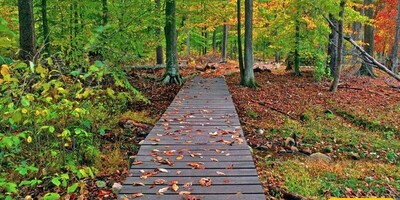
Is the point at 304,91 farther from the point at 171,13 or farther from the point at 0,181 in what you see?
the point at 0,181

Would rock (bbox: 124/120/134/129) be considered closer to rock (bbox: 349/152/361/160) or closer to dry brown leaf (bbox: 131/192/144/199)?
dry brown leaf (bbox: 131/192/144/199)

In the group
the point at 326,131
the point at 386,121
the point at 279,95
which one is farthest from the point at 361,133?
the point at 279,95

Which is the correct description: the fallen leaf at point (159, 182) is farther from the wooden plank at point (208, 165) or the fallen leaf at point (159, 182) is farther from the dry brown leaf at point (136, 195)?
the wooden plank at point (208, 165)

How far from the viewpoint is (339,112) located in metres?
10.7

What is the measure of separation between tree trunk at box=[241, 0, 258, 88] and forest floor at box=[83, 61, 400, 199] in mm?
488

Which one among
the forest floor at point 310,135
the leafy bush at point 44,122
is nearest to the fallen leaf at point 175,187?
the leafy bush at point 44,122

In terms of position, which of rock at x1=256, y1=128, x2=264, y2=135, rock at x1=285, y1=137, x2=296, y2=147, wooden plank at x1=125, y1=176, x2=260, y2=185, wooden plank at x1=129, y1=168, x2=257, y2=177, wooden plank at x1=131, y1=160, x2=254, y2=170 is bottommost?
rock at x1=285, y1=137, x2=296, y2=147

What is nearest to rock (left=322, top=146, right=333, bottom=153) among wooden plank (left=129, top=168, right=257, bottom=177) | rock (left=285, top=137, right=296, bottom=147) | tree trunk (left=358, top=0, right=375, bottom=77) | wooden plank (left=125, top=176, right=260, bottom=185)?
rock (left=285, top=137, right=296, bottom=147)

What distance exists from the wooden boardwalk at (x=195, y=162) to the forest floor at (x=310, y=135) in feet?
2.62

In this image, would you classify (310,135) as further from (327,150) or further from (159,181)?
(159,181)

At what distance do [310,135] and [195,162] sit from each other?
4.97 metres

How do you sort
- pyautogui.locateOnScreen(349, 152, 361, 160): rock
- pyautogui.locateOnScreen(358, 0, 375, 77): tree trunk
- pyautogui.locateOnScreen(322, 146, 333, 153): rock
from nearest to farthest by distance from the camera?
1. pyautogui.locateOnScreen(349, 152, 361, 160): rock
2. pyautogui.locateOnScreen(322, 146, 333, 153): rock
3. pyautogui.locateOnScreen(358, 0, 375, 77): tree trunk

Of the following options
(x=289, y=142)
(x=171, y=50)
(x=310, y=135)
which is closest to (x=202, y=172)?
(x=289, y=142)

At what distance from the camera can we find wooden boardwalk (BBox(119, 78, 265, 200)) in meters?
3.57
